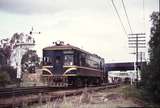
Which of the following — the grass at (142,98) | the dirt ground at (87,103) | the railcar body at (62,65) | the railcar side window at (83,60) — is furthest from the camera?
the railcar side window at (83,60)

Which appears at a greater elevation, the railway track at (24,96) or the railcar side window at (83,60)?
the railcar side window at (83,60)

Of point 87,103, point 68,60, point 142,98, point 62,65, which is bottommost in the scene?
point 142,98

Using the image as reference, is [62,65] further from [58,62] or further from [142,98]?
[142,98]

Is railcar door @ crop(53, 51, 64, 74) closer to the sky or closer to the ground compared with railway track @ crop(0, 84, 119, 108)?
closer to the sky

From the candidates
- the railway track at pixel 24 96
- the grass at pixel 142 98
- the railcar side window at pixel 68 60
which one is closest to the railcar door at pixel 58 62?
the railcar side window at pixel 68 60

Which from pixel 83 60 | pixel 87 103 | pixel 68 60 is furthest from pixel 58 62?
pixel 87 103

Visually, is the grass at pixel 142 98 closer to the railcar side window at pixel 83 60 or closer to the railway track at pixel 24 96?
the railway track at pixel 24 96

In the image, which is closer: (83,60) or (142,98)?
(142,98)

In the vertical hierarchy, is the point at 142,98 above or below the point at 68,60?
below

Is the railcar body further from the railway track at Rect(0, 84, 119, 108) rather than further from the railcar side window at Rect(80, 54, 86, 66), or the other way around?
the railway track at Rect(0, 84, 119, 108)

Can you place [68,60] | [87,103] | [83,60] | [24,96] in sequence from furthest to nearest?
[83,60] → [68,60] → [24,96] → [87,103]

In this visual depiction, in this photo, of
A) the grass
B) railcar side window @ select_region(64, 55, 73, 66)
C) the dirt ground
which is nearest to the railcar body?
railcar side window @ select_region(64, 55, 73, 66)

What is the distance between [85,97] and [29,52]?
57.1m

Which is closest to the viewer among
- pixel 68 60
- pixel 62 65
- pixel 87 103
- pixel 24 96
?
pixel 87 103
